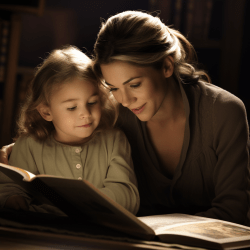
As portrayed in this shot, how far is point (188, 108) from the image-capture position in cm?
131

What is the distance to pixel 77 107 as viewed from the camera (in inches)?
48.1

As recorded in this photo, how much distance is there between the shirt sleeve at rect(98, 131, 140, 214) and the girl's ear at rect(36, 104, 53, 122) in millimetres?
244

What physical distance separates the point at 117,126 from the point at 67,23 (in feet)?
5.19

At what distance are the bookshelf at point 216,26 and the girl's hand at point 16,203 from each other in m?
1.62

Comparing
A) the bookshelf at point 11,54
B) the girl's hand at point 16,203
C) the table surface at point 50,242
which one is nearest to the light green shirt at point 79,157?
the girl's hand at point 16,203

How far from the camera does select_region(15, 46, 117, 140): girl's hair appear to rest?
1.26 m

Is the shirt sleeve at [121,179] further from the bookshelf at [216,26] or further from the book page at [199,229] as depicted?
the bookshelf at [216,26]

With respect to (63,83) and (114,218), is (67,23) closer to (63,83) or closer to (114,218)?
Answer: (63,83)

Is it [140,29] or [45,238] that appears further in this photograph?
[140,29]

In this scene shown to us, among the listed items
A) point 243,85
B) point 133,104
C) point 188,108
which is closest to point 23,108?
point 133,104

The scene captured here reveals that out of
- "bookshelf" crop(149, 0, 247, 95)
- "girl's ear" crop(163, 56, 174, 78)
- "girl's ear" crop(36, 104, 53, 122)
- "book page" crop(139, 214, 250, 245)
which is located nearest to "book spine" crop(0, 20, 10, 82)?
"bookshelf" crop(149, 0, 247, 95)

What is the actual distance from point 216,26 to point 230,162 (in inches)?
56.1

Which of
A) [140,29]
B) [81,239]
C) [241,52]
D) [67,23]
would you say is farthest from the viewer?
[67,23]

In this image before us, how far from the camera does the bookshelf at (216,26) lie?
7.53ft
